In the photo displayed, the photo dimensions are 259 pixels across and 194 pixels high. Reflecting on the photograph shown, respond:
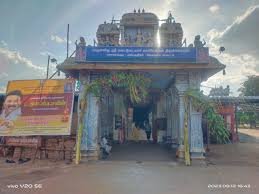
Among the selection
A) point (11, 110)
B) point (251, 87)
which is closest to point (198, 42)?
point (11, 110)

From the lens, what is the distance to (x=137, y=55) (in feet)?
31.5

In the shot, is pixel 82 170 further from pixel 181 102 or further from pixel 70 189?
pixel 181 102

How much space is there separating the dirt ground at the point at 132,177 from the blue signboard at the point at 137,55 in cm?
428

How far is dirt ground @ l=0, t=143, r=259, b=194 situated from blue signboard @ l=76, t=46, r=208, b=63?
4.28m

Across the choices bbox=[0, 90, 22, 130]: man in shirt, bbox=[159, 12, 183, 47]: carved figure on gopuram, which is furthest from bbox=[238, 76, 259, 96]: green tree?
bbox=[0, 90, 22, 130]: man in shirt

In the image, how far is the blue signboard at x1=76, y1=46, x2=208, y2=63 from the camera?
9.52 m

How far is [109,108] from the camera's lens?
47.0ft

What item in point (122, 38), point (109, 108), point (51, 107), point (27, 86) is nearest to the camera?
point (51, 107)

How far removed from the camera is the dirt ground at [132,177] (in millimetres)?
5742

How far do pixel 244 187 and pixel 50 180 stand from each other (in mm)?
5391

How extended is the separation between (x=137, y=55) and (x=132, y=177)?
4.99 m

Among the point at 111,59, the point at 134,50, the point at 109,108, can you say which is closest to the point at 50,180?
the point at 111,59

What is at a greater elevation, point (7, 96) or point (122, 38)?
point (122, 38)

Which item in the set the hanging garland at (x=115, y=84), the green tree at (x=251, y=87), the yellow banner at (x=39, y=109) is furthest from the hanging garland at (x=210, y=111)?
the green tree at (x=251, y=87)
